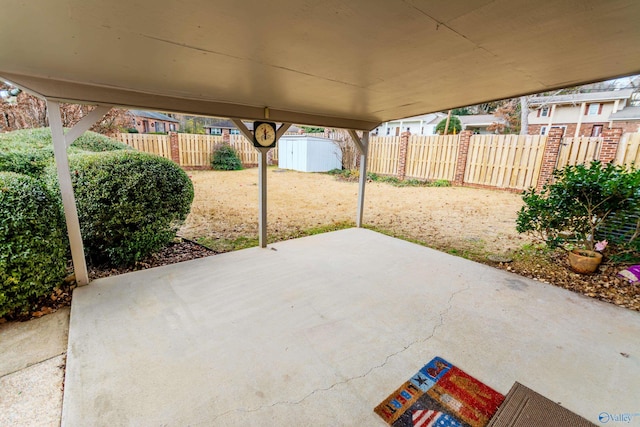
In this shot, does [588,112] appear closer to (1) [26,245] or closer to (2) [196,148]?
(2) [196,148]

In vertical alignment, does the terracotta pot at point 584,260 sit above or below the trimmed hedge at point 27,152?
Answer: below

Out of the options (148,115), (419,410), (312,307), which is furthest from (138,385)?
(148,115)

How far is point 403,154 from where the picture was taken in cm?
1201

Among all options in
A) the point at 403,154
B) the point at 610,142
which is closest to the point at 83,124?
the point at 610,142

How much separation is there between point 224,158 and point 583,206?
1277cm

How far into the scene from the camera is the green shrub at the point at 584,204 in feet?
11.2

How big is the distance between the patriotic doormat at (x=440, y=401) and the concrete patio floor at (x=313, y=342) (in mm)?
80

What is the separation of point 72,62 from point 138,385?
94.4 inches

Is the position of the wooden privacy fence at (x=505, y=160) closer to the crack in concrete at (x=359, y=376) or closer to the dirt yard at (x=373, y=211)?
the dirt yard at (x=373, y=211)

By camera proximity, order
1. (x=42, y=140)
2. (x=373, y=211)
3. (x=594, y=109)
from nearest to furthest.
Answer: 1. (x=42, y=140)
2. (x=373, y=211)
3. (x=594, y=109)

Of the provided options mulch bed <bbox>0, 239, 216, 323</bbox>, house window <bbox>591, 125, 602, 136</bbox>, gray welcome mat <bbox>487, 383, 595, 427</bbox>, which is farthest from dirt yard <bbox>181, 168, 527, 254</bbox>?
house window <bbox>591, 125, 602, 136</bbox>

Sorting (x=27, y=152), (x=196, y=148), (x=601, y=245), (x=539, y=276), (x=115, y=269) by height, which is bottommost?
(x=115, y=269)

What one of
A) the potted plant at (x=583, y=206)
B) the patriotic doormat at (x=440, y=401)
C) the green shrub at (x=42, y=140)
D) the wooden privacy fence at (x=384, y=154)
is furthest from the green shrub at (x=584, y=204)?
the wooden privacy fence at (x=384, y=154)

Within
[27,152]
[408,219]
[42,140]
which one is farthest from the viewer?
[408,219]
